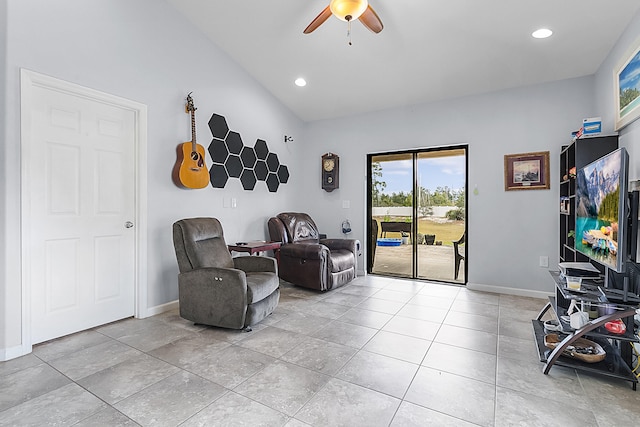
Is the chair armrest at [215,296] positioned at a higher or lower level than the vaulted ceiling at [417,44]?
lower

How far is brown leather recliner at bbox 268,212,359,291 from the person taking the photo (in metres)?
4.02

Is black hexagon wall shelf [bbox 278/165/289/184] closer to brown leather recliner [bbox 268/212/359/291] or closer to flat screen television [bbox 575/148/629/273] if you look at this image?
brown leather recliner [bbox 268/212/359/291]

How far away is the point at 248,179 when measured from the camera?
14.4 feet

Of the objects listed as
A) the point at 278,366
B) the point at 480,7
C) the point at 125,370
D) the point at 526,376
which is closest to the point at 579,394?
the point at 526,376

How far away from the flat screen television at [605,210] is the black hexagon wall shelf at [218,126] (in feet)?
11.9

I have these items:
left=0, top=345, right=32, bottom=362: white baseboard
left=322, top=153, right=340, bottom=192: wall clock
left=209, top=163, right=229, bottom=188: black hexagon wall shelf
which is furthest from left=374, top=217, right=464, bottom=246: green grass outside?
left=0, top=345, right=32, bottom=362: white baseboard

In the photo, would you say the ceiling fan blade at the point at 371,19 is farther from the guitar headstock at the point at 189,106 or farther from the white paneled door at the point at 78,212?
the white paneled door at the point at 78,212

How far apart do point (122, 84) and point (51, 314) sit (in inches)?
80.8

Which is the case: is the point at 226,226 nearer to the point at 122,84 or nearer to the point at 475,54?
the point at 122,84

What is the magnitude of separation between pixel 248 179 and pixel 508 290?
3.64 meters

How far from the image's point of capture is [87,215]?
2.81 meters

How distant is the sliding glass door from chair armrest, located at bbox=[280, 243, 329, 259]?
1345 mm

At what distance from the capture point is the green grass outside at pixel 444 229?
14.9 feet

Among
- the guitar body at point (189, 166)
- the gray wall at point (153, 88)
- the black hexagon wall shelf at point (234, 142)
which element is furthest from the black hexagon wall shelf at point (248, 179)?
the guitar body at point (189, 166)
